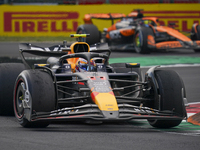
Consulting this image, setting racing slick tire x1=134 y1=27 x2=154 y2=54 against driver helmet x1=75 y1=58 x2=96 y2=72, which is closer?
driver helmet x1=75 y1=58 x2=96 y2=72

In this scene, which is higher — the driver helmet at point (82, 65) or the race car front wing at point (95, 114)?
the driver helmet at point (82, 65)

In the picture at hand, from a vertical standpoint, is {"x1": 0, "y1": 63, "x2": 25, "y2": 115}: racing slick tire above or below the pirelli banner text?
below

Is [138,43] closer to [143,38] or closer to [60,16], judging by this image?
[143,38]

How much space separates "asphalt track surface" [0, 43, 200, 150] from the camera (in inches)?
241

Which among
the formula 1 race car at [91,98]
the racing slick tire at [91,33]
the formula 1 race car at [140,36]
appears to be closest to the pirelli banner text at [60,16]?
the formula 1 race car at [140,36]

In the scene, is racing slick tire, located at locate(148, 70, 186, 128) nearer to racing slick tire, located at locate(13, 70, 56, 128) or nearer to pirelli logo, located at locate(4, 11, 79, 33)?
racing slick tire, located at locate(13, 70, 56, 128)

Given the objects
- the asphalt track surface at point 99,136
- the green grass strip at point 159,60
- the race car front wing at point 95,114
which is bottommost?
the green grass strip at point 159,60

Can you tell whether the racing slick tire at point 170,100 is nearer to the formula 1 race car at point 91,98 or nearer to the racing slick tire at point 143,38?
the formula 1 race car at point 91,98

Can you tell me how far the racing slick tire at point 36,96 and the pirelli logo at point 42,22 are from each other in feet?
61.5

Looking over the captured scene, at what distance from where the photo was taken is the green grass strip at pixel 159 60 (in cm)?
1750

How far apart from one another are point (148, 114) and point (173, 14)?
Result: 19002mm

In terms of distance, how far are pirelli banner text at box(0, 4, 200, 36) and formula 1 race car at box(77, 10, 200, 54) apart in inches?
166

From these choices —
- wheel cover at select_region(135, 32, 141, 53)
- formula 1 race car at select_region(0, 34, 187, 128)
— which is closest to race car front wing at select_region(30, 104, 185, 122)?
Answer: formula 1 race car at select_region(0, 34, 187, 128)

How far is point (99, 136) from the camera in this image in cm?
678
